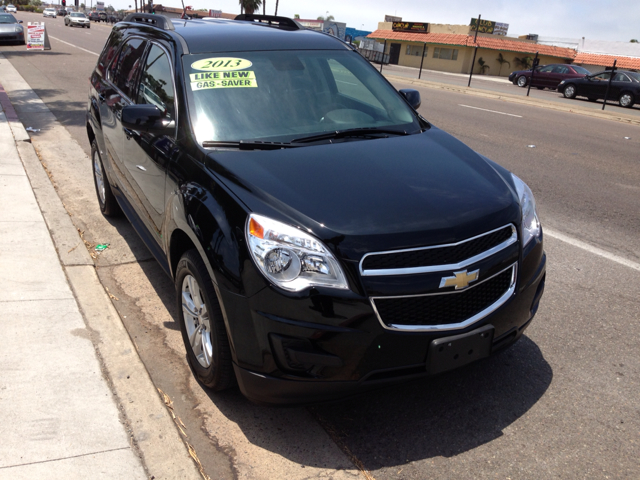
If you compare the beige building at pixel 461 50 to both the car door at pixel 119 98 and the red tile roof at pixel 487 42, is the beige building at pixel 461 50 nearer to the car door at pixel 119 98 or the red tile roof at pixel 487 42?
the red tile roof at pixel 487 42

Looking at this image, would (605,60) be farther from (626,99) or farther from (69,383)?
(69,383)

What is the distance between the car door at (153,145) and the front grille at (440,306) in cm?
172

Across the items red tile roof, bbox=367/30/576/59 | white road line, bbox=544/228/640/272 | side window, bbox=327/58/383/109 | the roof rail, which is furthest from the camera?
red tile roof, bbox=367/30/576/59


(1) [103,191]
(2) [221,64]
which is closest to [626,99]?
(1) [103,191]

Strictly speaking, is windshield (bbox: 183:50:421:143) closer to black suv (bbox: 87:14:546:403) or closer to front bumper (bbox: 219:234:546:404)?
black suv (bbox: 87:14:546:403)

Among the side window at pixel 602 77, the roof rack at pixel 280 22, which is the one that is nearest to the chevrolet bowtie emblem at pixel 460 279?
the roof rack at pixel 280 22

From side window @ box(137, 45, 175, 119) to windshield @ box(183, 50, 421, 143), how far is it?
0.18m

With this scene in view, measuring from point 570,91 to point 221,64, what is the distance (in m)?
24.0

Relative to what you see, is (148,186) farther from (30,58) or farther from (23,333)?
(30,58)

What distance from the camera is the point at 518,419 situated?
10.3 feet

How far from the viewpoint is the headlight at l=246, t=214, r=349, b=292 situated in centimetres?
262

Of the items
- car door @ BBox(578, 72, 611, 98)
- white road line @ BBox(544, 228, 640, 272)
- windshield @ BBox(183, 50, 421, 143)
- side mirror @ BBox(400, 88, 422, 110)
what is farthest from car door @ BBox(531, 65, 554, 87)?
windshield @ BBox(183, 50, 421, 143)

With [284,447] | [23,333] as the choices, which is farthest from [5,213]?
[284,447]

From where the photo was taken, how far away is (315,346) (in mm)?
2613
